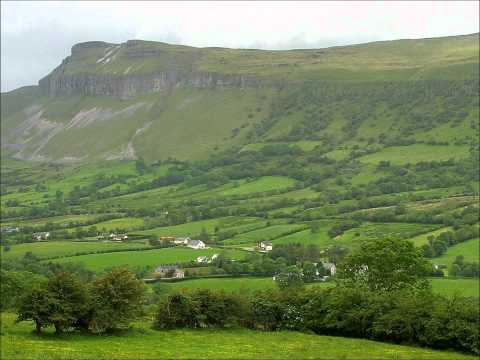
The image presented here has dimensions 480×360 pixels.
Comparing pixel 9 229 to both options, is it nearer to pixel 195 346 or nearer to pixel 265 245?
pixel 265 245

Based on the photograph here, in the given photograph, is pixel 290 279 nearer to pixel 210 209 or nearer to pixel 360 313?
pixel 360 313

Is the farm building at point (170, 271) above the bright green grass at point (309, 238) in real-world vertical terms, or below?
above

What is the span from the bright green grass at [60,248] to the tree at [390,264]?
267ft

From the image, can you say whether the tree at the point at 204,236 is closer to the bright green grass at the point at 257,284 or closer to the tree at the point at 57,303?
the bright green grass at the point at 257,284

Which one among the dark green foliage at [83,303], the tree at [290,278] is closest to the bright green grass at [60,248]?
the tree at [290,278]

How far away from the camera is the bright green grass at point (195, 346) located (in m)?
46.2

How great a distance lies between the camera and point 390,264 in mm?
68625

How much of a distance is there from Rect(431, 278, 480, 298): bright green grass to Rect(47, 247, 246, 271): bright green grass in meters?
41.0

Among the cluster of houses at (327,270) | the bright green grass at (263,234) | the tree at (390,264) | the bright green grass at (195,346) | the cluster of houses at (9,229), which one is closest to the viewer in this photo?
the bright green grass at (195,346)

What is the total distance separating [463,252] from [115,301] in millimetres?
81881

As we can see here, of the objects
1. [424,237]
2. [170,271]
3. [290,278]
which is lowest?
[170,271]

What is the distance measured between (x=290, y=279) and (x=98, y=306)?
41235 millimetres

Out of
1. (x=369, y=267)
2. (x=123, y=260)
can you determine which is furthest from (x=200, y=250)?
(x=369, y=267)

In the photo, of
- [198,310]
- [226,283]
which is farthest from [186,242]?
[198,310]
